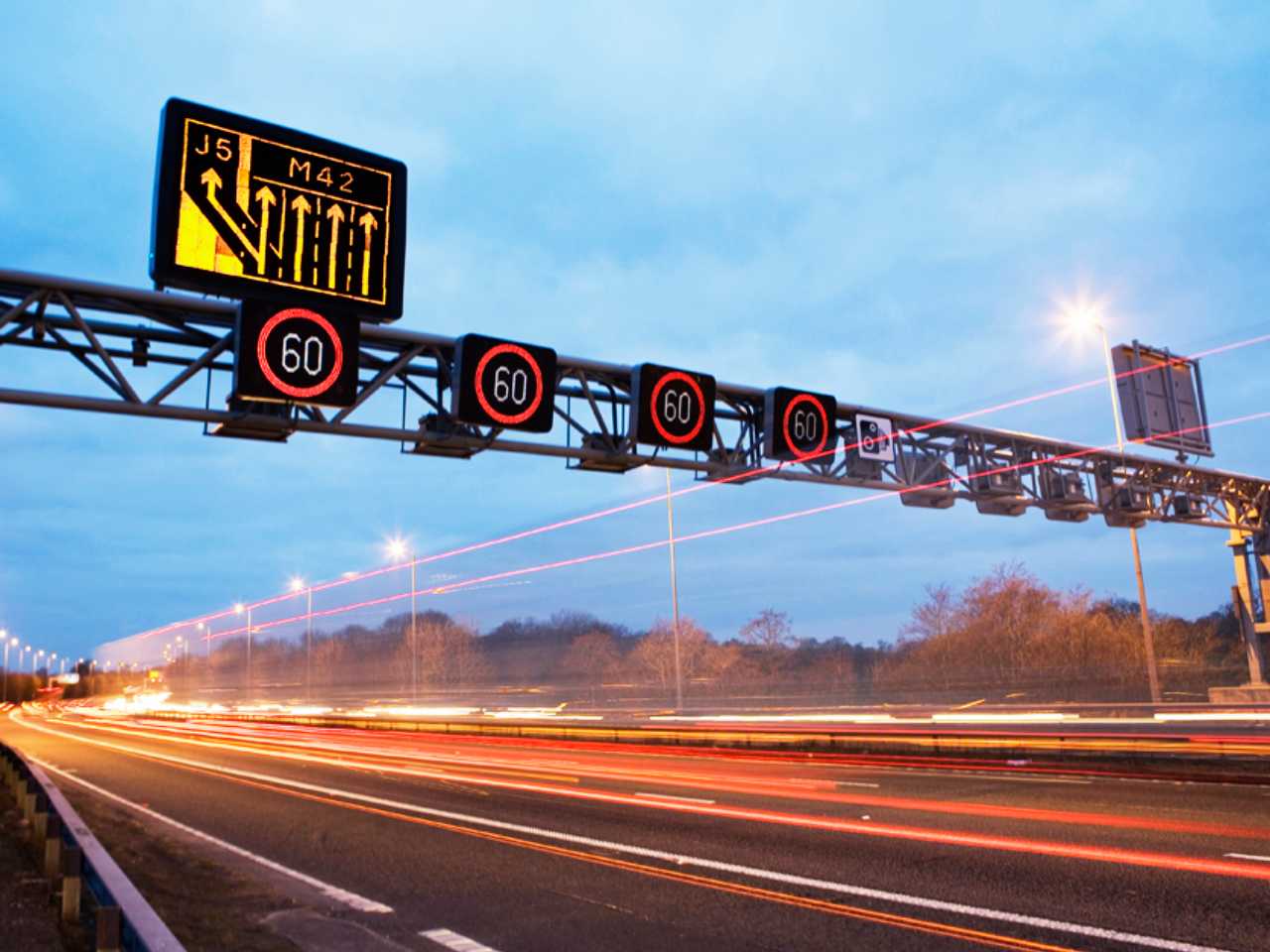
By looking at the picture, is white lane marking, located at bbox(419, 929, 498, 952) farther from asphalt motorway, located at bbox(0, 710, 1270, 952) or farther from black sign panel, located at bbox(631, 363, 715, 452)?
black sign panel, located at bbox(631, 363, 715, 452)

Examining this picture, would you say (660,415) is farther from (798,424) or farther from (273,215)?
(273,215)

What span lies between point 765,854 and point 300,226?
10173 mm

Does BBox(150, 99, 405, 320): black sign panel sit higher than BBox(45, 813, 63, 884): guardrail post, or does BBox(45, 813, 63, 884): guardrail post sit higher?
BBox(150, 99, 405, 320): black sign panel

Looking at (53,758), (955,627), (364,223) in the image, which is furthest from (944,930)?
(955,627)

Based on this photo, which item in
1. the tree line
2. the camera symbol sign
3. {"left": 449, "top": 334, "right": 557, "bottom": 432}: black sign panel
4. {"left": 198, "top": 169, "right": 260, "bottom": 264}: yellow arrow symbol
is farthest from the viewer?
the tree line

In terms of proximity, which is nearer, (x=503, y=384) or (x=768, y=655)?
(x=503, y=384)

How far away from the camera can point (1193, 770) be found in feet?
53.6

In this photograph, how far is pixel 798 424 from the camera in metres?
19.2

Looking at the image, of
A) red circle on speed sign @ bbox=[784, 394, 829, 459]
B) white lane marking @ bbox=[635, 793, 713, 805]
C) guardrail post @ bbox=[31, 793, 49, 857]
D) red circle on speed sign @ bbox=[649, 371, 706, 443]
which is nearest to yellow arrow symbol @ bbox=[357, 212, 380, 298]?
red circle on speed sign @ bbox=[649, 371, 706, 443]

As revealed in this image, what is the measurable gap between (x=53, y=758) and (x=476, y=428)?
25.5 metres

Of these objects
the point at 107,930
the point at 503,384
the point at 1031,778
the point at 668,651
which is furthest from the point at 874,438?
the point at 668,651

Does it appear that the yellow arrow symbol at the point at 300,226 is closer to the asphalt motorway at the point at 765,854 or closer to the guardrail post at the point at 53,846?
the guardrail post at the point at 53,846

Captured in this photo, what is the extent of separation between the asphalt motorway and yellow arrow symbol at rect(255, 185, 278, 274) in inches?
302

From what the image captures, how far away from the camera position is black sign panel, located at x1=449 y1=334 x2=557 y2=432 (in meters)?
15.3
